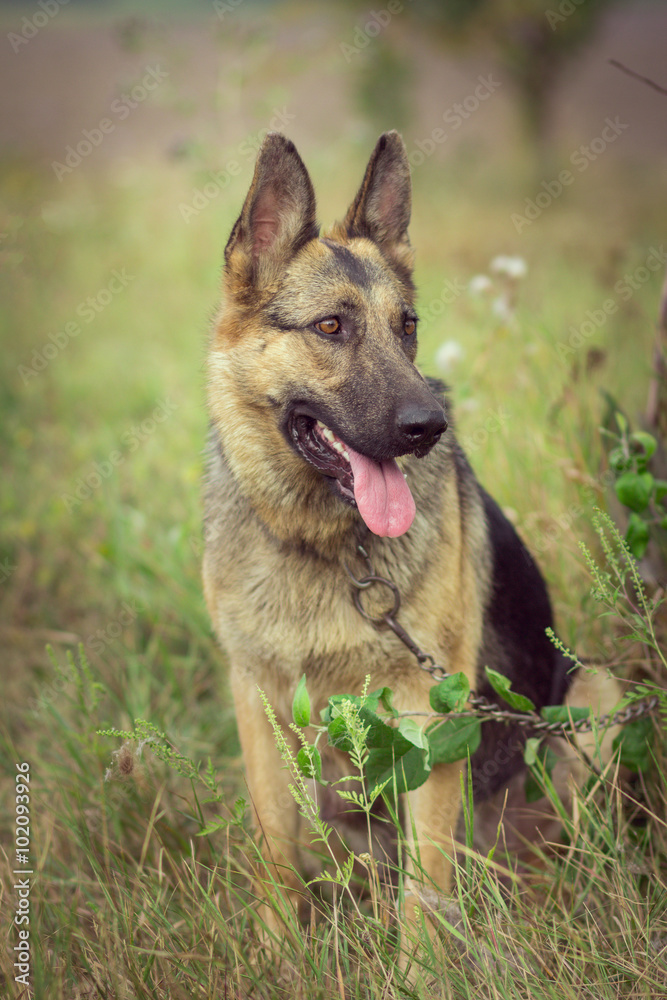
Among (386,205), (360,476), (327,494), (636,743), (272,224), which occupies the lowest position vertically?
(636,743)

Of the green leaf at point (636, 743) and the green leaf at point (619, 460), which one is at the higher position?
the green leaf at point (619, 460)

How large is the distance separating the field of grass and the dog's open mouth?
Result: 80 centimetres

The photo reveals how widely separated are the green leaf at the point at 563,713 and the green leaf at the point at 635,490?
0.72m

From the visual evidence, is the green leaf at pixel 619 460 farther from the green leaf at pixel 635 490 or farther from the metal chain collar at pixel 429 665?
the metal chain collar at pixel 429 665

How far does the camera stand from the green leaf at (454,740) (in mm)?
1854

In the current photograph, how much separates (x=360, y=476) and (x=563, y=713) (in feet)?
3.11

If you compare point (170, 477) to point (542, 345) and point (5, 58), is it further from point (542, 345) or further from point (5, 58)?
point (5, 58)

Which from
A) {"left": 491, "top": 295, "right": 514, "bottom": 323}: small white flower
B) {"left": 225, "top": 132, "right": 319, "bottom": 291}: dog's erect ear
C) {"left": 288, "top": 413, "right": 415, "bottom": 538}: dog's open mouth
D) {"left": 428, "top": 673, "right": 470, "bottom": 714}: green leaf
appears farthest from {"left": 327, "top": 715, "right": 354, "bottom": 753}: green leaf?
{"left": 491, "top": 295, "right": 514, "bottom": 323}: small white flower

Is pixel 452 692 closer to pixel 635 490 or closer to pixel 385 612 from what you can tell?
pixel 385 612

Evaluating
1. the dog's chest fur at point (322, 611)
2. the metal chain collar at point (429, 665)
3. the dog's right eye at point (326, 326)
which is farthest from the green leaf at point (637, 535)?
the dog's right eye at point (326, 326)

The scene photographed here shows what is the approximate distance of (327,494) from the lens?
2.28 metres

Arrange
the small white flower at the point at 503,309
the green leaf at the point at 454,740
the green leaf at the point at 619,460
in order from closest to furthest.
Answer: the green leaf at the point at 454,740, the green leaf at the point at 619,460, the small white flower at the point at 503,309

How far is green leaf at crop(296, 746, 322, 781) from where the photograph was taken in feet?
4.94

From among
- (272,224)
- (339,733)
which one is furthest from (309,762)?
(272,224)
